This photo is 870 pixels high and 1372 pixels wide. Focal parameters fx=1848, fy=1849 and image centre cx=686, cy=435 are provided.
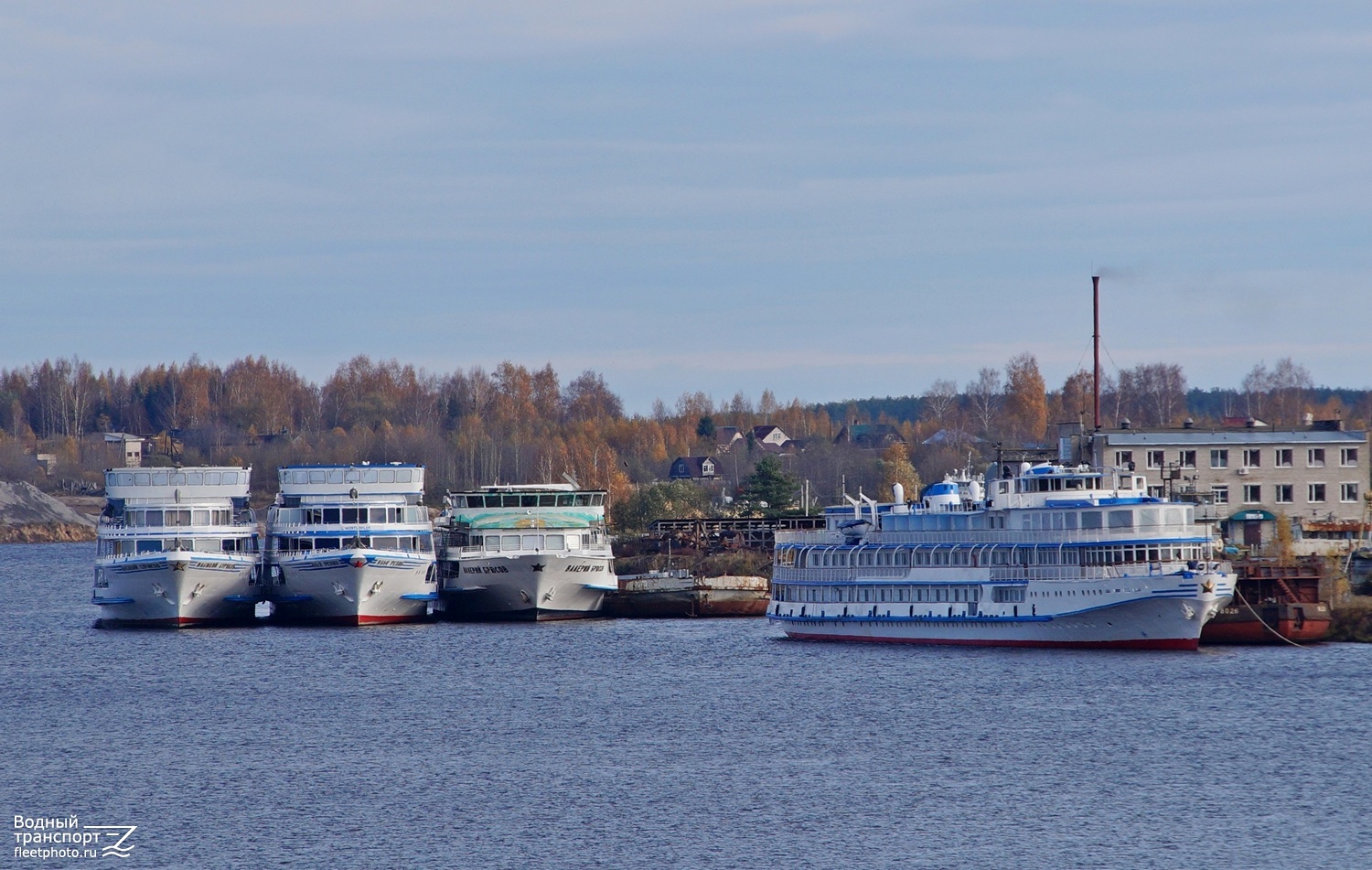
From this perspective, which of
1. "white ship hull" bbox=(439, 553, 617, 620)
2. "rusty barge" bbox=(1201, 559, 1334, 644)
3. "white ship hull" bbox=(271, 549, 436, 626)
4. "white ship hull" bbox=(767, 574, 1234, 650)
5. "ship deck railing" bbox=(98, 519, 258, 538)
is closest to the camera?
"white ship hull" bbox=(767, 574, 1234, 650)

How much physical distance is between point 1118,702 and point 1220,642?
59.7 feet

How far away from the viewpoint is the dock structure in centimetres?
12231

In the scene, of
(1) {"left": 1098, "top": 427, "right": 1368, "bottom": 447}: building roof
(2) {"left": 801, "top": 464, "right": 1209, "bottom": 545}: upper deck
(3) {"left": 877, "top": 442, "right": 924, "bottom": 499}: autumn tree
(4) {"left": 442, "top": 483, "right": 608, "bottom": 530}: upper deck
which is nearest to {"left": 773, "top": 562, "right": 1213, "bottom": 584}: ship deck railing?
(2) {"left": 801, "top": 464, "right": 1209, "bottom": 545}: upper deck

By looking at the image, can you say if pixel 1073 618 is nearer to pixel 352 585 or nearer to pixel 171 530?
pixel 352 585

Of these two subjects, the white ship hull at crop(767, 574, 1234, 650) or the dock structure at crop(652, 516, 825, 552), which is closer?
the white ship hull at crop(767, 574, 1234, 650)

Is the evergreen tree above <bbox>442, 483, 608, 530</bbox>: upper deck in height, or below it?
above

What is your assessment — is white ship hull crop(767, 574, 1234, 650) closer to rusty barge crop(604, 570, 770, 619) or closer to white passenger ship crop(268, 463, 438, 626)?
rusty barge crop(604, 570, 770, 619)

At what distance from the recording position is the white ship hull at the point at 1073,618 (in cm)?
7238

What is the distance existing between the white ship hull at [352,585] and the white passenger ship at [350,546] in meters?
0.05

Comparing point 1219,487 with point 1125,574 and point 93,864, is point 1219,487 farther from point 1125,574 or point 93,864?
point 93,864

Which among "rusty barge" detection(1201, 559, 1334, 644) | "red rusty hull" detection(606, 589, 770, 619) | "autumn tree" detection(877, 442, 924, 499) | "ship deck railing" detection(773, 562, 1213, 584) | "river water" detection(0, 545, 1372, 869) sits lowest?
"river water" detection(0, 545, 1372, 869)

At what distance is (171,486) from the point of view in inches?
3762

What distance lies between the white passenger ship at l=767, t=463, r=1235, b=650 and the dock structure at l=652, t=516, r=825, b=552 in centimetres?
3431

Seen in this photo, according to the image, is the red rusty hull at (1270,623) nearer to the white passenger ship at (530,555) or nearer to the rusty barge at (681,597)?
the rusty barge at (681,597)
